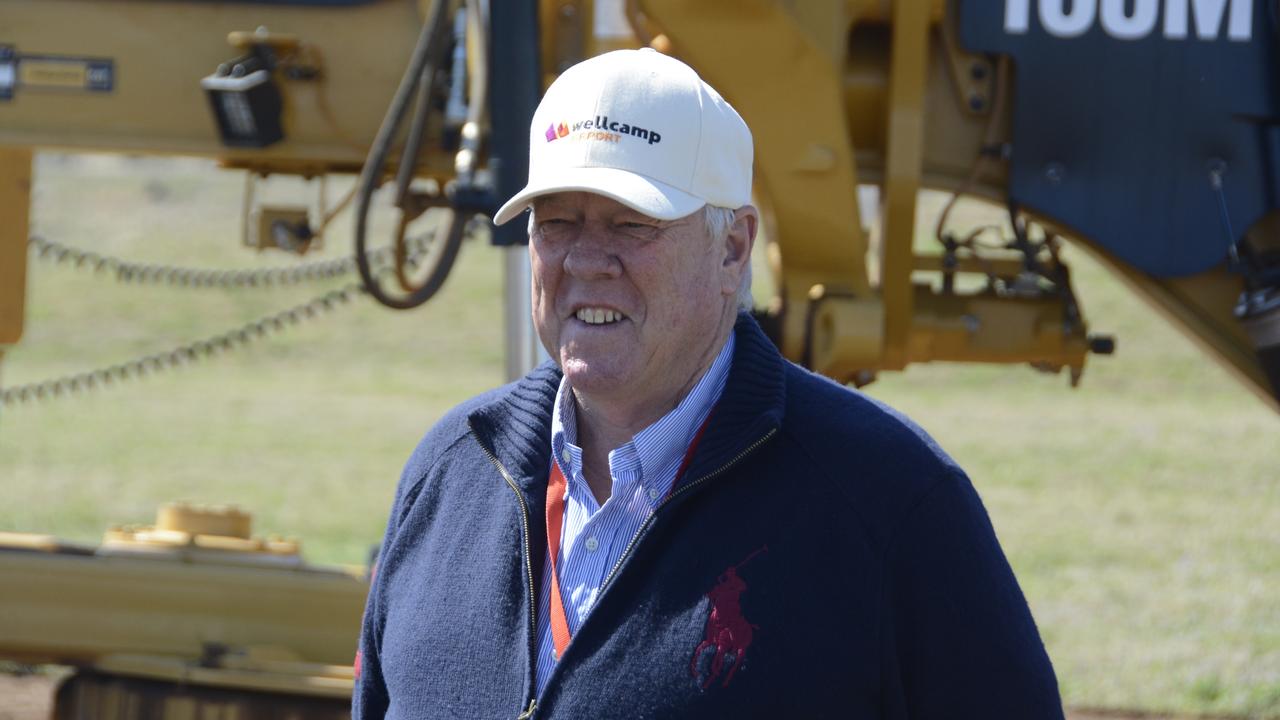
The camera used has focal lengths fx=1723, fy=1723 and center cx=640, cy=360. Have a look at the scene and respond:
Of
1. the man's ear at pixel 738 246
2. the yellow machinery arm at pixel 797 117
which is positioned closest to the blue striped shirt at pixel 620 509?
the man's ear at pixel 738 246

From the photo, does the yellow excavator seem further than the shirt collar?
Yes

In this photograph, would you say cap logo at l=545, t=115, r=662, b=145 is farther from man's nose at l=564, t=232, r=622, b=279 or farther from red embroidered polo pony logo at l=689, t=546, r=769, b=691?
red embroidered polo pony logo at l=689, t=546, r=769, b=691

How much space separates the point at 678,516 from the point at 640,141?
1.44ft

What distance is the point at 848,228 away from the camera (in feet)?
12.9

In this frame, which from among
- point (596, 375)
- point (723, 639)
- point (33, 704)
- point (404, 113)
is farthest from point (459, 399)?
point (723, 639)

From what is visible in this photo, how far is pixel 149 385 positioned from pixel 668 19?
1269 cm

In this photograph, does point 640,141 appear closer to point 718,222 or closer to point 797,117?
point 718,222

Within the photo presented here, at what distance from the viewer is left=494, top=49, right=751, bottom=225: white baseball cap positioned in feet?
6.50

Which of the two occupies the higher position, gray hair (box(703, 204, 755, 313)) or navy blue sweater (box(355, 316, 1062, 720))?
gray hair (box(703, 204, 755, 313))

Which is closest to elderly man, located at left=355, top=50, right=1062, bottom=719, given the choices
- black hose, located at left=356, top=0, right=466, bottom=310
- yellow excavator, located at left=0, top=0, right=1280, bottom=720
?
yellow excavator, located at left=0, top=0, right=1280, bottom=720

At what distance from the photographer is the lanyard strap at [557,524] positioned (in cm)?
205

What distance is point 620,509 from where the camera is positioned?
2.09 m

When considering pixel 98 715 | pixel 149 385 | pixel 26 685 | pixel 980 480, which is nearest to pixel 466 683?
pixel 98 715

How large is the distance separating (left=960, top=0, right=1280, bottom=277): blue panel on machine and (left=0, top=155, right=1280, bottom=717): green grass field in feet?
8.66
